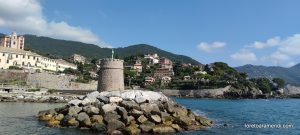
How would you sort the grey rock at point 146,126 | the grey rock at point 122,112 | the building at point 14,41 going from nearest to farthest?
the grey rock at point 146,126 → the grey rock at point 122,112 → the building at point 14,41

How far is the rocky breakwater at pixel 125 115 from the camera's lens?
30.1 m

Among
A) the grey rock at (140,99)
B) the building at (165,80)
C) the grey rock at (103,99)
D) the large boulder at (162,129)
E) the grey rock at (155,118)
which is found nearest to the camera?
the large boulder at (162,129)

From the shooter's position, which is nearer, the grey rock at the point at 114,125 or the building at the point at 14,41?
the grey rock at the point at 114,125

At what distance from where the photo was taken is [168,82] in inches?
6781

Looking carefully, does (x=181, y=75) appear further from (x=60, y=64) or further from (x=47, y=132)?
(x=47, y=132)

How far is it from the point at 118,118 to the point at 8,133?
8375 mm

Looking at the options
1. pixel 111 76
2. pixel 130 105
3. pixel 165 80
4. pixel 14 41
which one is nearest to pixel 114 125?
pixel 130 105

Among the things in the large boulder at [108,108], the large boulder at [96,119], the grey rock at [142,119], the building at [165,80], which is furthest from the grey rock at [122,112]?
the building at [165,80]

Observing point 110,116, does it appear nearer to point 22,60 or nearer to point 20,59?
point 20,59

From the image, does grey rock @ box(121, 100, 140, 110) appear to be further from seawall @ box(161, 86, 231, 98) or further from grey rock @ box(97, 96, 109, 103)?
seawall @ box(161, 86, 231, 98)

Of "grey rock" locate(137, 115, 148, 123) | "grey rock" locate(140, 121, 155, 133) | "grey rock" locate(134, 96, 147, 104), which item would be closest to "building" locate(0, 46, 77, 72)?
"grey rock" locate(134, 96, 147, 104)

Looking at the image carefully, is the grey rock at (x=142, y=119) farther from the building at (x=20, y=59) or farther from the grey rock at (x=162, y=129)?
the building at (x=20, y=59)

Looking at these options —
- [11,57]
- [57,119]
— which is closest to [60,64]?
[11,57]

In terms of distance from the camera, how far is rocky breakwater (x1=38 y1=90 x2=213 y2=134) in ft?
98.8
